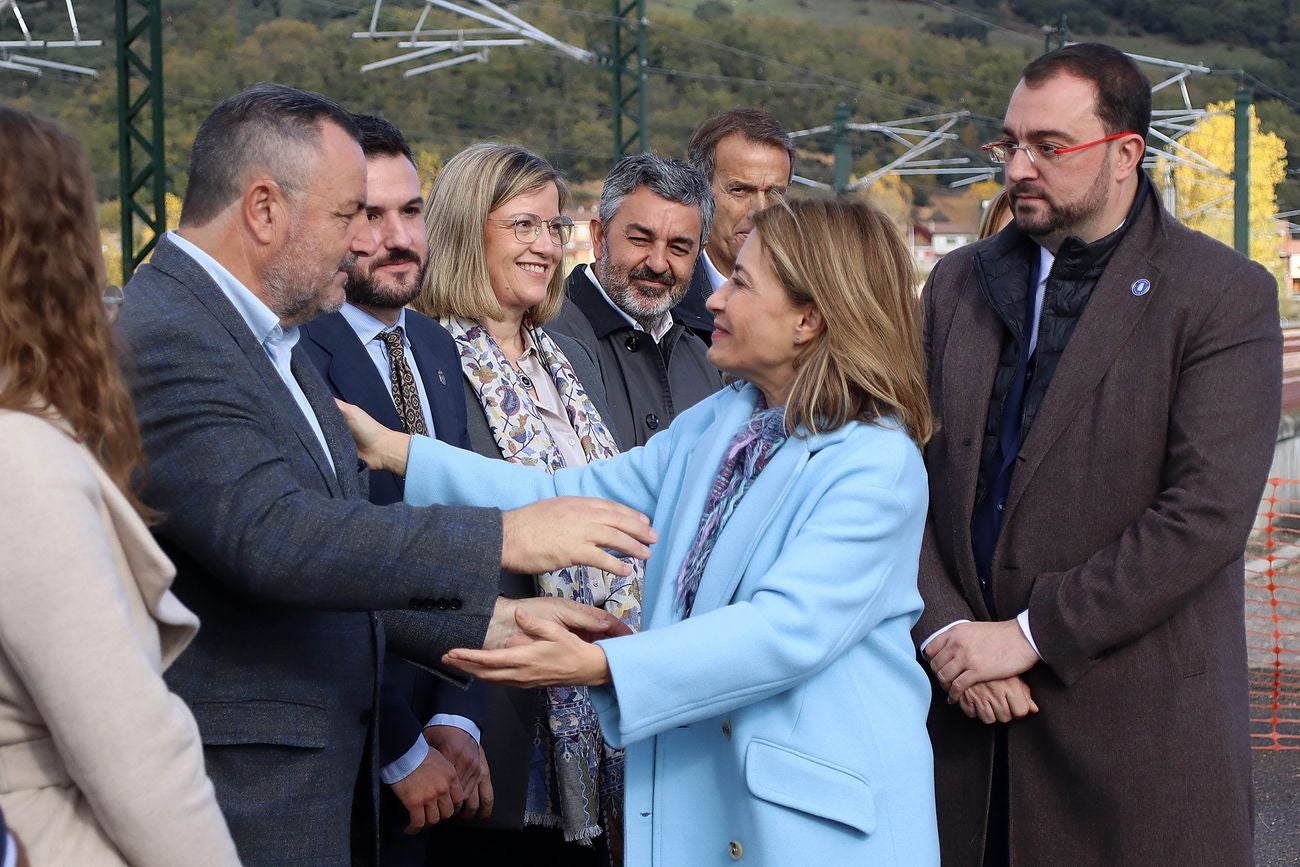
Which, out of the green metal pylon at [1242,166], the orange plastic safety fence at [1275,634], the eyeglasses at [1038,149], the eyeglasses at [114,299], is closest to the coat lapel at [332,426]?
the eyeglasses at [114,299]

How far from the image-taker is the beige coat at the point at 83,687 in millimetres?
1639

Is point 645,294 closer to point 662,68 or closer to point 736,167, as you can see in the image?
point 736,167

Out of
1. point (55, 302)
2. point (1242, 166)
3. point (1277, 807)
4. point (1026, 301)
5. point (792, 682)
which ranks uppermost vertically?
point (55, 302)

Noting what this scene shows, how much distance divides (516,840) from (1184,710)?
1.72 m

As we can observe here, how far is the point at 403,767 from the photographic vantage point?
118 inches

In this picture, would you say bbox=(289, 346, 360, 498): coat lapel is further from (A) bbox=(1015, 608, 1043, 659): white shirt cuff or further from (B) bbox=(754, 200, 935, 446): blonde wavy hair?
(A) bbox=(1015, 608, 1043, 659): white shirt cuff

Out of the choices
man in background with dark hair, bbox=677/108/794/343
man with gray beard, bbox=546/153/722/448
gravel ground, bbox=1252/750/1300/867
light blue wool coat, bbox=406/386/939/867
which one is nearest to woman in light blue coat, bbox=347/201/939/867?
light blue wool coat, bbox=406/386/939/867

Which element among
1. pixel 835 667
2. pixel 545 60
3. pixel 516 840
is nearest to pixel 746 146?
pixel 516 840

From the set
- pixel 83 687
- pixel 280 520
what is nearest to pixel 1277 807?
pixel 280 520

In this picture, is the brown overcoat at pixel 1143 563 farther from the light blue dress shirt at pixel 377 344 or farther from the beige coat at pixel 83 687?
the beige coat at pixel 83 687

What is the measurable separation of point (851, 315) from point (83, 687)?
60.8 inches

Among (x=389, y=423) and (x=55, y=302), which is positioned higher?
(x=55, y=302)

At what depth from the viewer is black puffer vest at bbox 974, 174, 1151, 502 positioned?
335 centimetres

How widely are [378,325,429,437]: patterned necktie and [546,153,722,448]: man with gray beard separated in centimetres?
99
